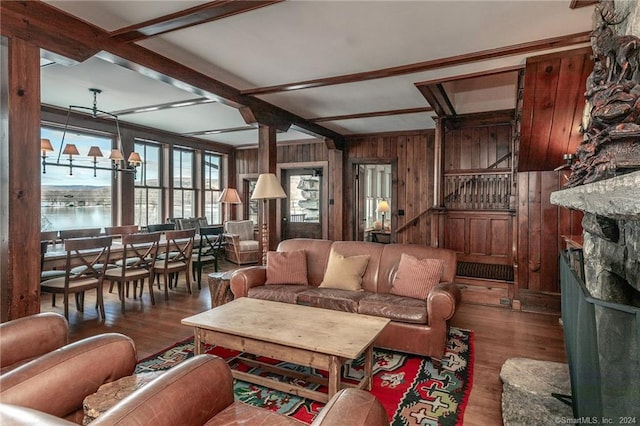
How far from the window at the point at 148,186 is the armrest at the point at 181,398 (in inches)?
233

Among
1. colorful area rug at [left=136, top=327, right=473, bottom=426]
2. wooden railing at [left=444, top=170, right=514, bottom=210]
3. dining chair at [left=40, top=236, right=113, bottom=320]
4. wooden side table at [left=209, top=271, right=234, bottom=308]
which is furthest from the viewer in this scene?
wooden railing at [left=444, top=170, right=514, bottom=210]

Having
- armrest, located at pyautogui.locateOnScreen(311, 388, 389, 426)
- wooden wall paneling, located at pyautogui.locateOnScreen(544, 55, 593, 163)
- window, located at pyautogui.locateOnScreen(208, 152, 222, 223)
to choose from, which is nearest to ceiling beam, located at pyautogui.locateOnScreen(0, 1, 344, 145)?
armrest, located at pyautogui.locateOnScreen(311, 388, 389, 426)

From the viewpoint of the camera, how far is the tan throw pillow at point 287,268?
12.4ft

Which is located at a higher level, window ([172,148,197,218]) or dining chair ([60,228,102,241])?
window ([172,148,197,218])

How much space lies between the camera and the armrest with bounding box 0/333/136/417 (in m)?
1.30

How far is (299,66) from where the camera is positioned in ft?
11.7

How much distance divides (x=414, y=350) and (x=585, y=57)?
2.81 meters

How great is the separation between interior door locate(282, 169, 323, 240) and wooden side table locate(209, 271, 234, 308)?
4167 millimetres

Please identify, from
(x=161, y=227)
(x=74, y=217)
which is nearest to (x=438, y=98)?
(x=161, y=227)

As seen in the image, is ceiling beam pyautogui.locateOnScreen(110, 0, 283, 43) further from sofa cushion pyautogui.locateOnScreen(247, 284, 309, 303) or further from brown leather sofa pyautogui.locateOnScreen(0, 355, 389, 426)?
sofa cushion pyautogui.locateOnScreen(247, 284, 309, 303)

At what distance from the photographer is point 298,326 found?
2385mm

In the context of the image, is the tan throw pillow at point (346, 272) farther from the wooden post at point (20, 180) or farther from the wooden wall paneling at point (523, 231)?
the wooden post at point (20, 180)

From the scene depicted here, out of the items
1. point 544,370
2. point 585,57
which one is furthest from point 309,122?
point 544,370

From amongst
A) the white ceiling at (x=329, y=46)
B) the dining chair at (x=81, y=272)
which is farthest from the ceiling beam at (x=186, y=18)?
the dining chair at (x=81, y=272)
